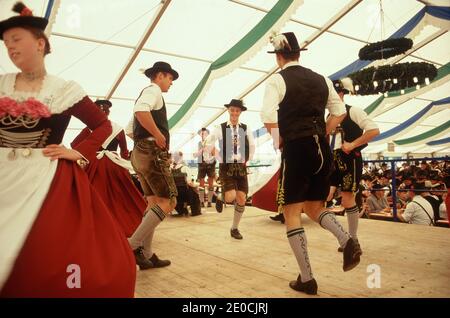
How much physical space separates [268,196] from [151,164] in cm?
283

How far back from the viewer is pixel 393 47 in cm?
552

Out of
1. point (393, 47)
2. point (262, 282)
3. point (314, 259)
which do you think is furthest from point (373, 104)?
point (262, 282)

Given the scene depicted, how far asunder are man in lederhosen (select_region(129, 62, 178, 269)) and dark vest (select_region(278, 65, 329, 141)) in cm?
110

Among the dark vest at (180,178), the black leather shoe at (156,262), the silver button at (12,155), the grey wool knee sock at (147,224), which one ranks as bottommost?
the black leather shoe at (156,262)

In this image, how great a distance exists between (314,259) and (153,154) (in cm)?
176

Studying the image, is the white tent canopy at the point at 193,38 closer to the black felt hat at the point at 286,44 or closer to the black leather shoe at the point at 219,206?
the black leather shoe at the point at 219,206

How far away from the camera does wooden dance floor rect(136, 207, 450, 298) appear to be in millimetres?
2141

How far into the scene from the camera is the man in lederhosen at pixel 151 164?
2.70m

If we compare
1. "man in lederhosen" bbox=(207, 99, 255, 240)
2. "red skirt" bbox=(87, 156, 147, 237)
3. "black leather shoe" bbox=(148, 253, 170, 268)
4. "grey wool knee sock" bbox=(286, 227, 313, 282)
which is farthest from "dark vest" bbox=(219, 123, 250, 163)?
"grey wool knee sock" bbox=(286, 227, 313, 282)

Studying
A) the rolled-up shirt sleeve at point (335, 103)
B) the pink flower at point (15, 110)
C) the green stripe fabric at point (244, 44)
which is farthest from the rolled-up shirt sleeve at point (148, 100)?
the green stripe fabric at point (244, 44)

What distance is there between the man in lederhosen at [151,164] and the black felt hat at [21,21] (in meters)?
1.14

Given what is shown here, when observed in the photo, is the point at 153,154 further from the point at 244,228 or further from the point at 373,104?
the point at 373,104

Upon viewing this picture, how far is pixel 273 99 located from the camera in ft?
7.07
